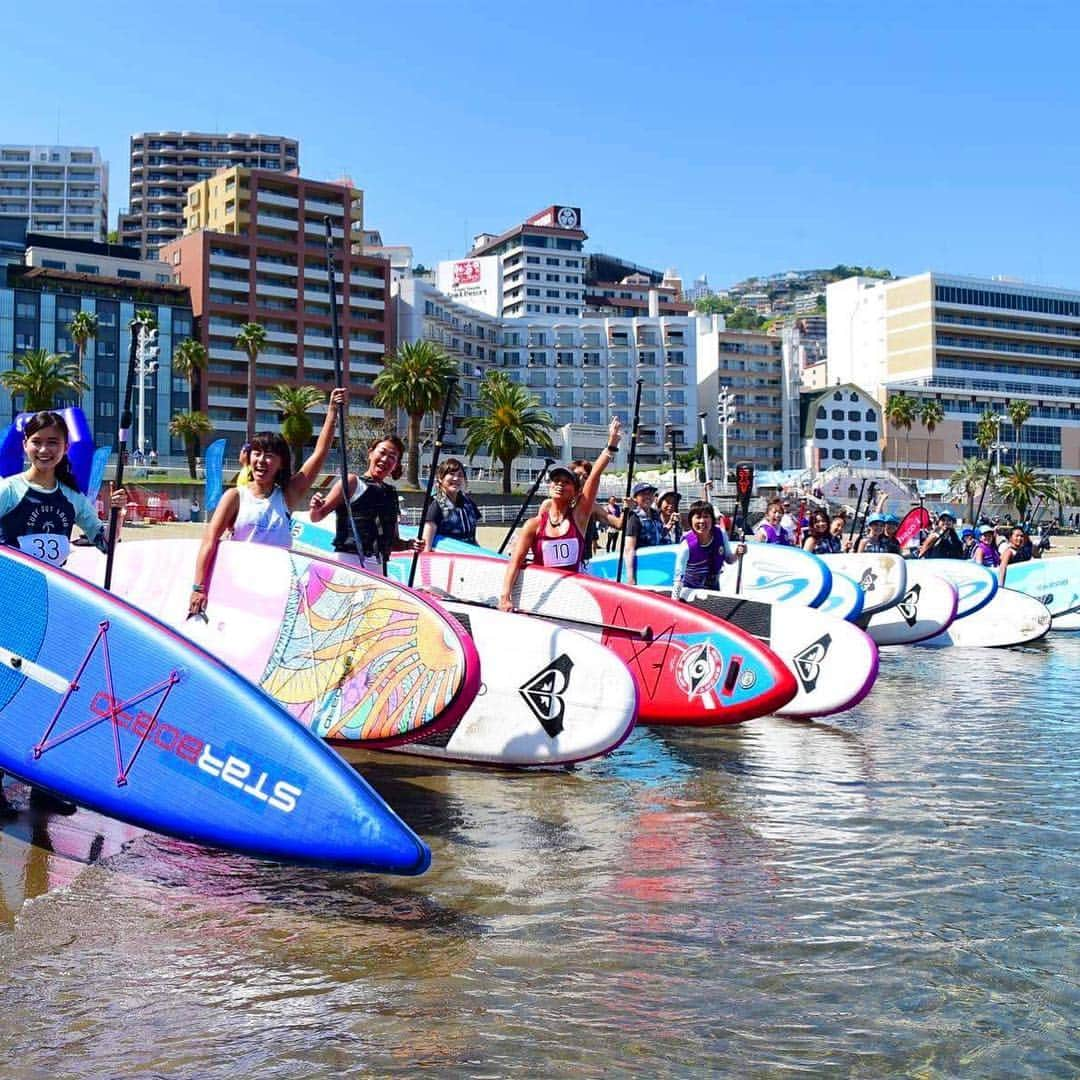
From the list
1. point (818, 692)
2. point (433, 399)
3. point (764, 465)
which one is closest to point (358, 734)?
point (818, 692)

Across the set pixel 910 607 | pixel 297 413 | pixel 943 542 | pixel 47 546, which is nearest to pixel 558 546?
pixel 47 546

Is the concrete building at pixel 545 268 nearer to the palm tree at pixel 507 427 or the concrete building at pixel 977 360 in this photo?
the concrete building at pixel 977 360

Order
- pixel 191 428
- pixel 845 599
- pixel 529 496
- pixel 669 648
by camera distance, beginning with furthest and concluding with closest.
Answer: pixel 191 428
pixel 845 599
pixel 529 496
pixel 669 648

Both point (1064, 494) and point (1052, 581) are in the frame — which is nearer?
point (1052, 581)

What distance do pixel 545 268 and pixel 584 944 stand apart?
478ft

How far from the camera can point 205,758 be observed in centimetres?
582

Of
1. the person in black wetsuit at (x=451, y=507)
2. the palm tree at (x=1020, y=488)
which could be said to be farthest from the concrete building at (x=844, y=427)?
the person in black wetsuit at (x=451, y=507)

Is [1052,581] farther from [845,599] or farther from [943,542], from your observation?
[845,599]

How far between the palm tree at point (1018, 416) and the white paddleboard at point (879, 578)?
107 m

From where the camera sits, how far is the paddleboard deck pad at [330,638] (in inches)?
316

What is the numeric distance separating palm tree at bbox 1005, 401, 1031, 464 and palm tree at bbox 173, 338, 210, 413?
75.4 metres

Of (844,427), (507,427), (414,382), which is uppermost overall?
(844,427)

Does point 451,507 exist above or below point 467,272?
below

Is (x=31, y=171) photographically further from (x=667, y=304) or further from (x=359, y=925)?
(x=359, y=925)
